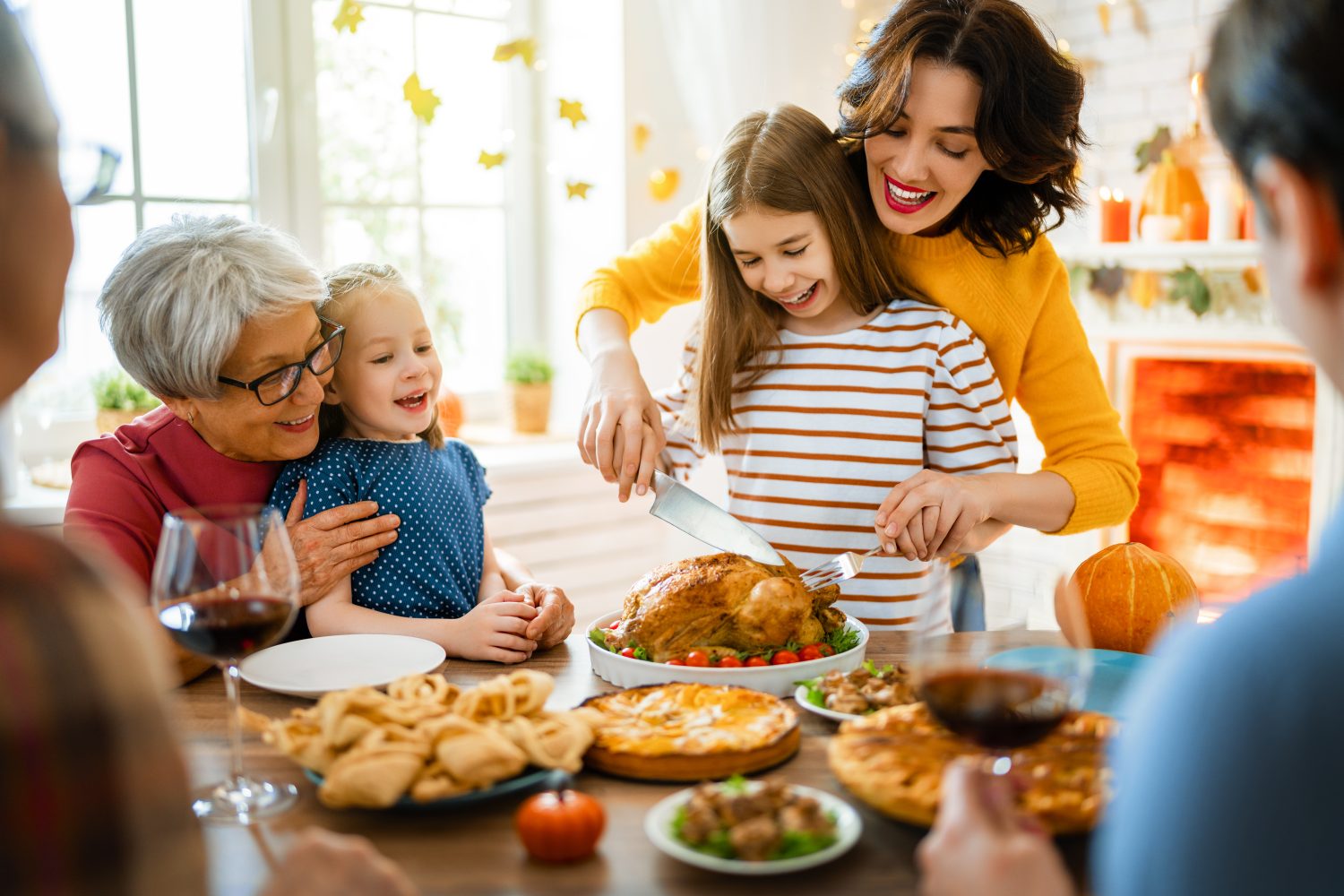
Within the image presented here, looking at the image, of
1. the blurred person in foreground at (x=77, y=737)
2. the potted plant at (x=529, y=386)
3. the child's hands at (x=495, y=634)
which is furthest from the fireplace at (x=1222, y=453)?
the blurred person in foreground at (x=77, y=737)

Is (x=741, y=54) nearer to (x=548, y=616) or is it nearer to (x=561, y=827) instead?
(x=548, y=616)

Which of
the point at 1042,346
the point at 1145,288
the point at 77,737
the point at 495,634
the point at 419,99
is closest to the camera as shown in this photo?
the point at 77,737

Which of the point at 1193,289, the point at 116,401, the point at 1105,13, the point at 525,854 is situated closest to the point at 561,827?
the point at 525,854

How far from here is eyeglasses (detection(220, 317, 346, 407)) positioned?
163cm

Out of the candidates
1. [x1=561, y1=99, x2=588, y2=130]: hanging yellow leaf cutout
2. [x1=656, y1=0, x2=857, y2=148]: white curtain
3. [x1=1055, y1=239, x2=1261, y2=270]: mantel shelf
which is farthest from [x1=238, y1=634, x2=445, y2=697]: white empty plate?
[x1=1055, y1=239, x2=1261, y2=270]: mantel shelf

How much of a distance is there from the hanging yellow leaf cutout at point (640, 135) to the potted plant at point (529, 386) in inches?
31.8

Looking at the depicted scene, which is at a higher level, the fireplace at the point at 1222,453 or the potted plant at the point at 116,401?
the potted plant at the point at 116,401

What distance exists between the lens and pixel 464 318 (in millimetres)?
4141

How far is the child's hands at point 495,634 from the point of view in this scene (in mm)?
1521

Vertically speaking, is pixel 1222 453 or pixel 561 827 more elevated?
pixel 561 827

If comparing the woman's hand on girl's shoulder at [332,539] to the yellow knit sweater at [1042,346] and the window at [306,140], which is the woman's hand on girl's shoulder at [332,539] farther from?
the window at [306,140]

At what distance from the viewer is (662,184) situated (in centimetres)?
396

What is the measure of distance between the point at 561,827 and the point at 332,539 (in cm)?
85

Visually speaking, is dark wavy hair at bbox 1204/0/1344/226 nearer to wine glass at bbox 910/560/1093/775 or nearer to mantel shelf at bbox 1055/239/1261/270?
wine glass at bbox 910/560/1093/775
